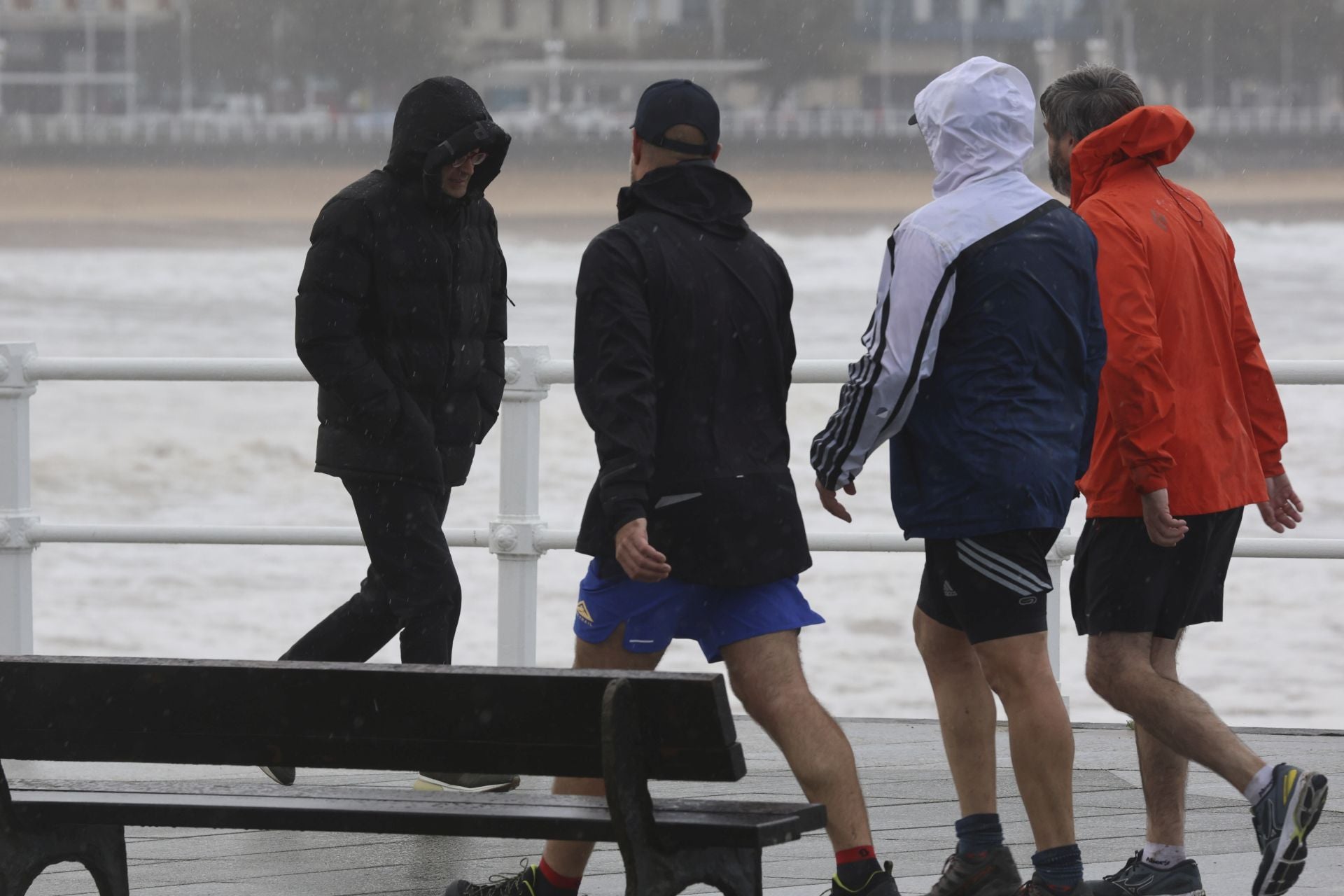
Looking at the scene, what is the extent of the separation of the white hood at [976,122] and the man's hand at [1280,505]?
37.2 inches

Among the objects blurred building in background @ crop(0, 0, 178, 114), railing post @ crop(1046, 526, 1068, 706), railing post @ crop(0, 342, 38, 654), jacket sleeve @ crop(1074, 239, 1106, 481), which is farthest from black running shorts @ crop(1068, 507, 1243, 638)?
blurred building in background @ crop(0, 0, 178, 114)

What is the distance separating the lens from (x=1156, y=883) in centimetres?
372

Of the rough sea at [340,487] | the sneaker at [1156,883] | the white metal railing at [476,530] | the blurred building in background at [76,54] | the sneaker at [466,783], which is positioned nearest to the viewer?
the sneaker at [1156,883]

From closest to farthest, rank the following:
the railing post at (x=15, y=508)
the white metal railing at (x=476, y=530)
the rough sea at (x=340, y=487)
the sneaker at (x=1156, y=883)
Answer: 1. the sneaker at (x=1156, y=883)
2. the white metal railing at (x=476, y=530)
3. the railing post at (x=15, y=508)
4. the rough sea at (x=340, y=487)

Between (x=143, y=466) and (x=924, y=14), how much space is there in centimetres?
4363

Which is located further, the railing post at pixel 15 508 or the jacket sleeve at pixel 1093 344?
the railing post at pixel 15 508

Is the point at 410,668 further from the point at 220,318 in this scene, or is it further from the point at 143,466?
the point at 220,318

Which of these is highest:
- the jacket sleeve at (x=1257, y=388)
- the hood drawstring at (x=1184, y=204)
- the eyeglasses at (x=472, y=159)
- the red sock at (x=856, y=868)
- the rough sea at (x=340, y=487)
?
the eyeglasses at (x=472, y=159)

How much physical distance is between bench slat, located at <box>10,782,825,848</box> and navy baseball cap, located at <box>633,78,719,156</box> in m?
1.12

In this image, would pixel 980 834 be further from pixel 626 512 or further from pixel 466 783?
pixel 466 783

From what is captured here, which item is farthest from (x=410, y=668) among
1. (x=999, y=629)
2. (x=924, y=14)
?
(x=924, y=14)

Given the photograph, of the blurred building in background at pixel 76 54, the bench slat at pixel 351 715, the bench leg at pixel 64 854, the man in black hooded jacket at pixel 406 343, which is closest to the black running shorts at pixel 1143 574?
the bench slat at pixel 351 715

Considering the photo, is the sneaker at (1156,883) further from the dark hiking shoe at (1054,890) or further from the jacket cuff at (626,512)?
the jacket cuff at (626,512)

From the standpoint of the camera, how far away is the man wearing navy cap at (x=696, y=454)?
3.28 metres
